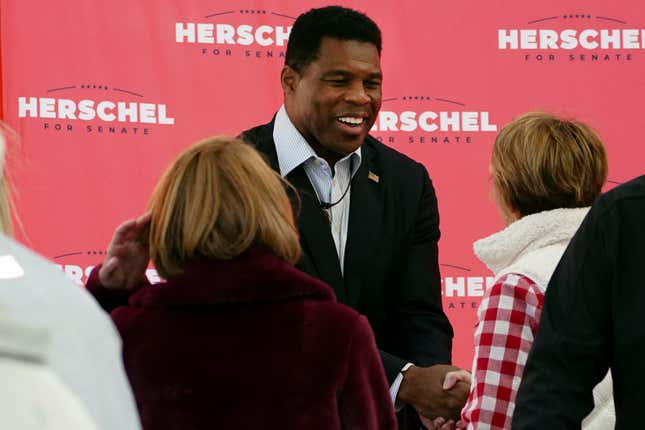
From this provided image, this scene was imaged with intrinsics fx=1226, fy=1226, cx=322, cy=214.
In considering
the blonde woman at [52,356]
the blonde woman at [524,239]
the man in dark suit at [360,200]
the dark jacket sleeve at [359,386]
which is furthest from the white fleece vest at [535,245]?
the blonde woman at [52,356]

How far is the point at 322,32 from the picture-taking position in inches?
142

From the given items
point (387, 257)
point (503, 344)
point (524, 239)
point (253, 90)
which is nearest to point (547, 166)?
point (524, 239)

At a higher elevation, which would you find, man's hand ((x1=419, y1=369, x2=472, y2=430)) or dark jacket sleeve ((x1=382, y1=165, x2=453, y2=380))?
dark jacket sleeve ((x1=382, y1=165, x2=453, y2=380))

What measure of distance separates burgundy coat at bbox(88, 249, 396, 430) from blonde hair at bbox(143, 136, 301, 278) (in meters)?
0.03

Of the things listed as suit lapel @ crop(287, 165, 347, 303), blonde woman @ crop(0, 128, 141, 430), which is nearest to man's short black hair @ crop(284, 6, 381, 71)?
suit lapel @ crop(287, 165, 347, 303)

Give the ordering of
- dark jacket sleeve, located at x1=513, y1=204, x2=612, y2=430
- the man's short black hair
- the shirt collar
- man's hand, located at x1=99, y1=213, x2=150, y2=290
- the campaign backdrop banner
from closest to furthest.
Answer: dark jacket sleeve, located at x1=513, y1=204, x2=612, y2=430, man's hand, located at x1=99, y1=213, x2=150, y2=290, the shirt collar, the man's short black hair, the campaign backdrop banner

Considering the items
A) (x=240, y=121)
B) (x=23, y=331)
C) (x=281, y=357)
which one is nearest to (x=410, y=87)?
(x=240, y=121)

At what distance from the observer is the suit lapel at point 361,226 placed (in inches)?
130

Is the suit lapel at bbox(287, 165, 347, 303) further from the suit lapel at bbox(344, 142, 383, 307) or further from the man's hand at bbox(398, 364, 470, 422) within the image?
the man's hand at bbox(398, 364, 470, 422)

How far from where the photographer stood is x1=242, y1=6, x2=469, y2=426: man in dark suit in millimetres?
3297

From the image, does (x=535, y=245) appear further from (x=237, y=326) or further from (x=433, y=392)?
(x=237, y=326)

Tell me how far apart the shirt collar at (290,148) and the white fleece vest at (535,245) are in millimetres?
821

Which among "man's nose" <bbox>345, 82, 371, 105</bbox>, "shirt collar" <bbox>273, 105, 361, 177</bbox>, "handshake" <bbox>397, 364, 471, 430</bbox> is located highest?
"man's nose" <bbox>345, 82, 371, 105</bbox>

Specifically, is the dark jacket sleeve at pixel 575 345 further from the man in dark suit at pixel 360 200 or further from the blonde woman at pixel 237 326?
the man in dark suit at pixel 360 200
